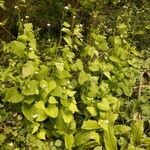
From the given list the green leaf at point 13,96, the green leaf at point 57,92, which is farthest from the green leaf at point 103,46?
the green leaf at point 13,96

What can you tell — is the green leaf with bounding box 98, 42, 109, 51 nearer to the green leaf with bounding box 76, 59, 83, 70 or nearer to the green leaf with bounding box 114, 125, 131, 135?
the green leaf with bounding box 76, 59, 83, 70

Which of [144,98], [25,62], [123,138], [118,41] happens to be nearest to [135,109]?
[144,98]

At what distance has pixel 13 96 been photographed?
4.16 m

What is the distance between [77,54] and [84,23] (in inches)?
33.8

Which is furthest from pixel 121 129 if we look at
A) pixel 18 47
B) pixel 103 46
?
pixel 18 47

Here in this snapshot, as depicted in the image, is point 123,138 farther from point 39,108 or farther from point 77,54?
point 77,54

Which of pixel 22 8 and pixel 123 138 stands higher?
pixel 22 8

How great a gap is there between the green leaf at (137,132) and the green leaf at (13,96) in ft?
4.10

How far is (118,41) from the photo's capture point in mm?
5008

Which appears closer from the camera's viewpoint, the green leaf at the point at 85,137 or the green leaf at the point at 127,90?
the green leaf at the point at 85,137

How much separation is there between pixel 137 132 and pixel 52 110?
3.15 ft

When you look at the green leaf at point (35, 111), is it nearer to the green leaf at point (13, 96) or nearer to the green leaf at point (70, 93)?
the green leaf at point (13, 96)

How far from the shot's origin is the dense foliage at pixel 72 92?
4.19m

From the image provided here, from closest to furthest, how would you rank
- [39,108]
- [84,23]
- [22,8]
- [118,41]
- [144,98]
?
1. [39,108]
2. [144,98]
3. [118,41]
4. [22,8]
5. [84,23]
